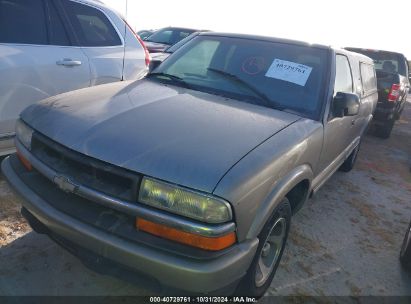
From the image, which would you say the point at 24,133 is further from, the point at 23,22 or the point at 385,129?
the point at 385,129

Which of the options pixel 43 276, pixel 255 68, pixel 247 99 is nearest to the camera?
pixel 43 276

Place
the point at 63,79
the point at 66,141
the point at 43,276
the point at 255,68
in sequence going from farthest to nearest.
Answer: the point at 63,79 < the point at 255,68 < the point at 43,276 < the point at 66,141

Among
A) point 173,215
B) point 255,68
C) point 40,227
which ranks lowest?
point 40,227

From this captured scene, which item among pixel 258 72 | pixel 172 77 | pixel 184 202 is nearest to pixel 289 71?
pixel 258 72

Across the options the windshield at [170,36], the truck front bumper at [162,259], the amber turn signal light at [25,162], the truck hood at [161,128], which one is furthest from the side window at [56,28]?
the windshield at [170,36]

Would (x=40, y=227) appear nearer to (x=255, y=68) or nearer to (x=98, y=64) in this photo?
(x=255, y=68)

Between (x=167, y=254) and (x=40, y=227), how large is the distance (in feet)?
3.24

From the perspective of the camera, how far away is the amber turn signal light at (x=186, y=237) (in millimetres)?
1764

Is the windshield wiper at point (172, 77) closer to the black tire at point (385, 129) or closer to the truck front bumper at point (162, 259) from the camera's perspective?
the truck front bumper at point (162, 259)

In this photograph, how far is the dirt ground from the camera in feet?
8.04

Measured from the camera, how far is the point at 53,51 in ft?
12.3

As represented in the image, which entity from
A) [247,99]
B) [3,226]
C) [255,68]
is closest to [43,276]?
[3,226]

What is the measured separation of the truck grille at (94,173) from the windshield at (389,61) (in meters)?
7.95

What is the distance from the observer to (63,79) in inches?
150
